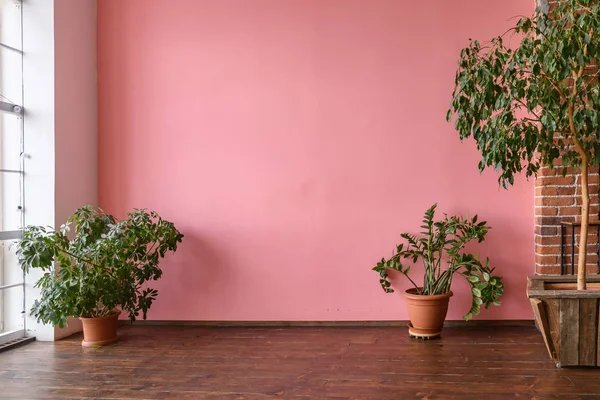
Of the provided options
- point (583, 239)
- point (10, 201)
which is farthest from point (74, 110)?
point (583, 239)

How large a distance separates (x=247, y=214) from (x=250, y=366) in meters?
1.33

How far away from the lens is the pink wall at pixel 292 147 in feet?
13.2

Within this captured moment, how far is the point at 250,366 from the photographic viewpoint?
3.21 meters

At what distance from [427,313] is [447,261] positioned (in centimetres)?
49

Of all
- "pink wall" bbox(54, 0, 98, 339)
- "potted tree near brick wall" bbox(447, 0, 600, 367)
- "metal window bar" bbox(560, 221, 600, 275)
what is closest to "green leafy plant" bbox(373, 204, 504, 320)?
"metal window bar" bbox(560, 221, 600, 275)

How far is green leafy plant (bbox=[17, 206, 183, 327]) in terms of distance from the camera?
136 inches

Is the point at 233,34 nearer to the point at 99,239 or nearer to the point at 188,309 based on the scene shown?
the point at 99,239

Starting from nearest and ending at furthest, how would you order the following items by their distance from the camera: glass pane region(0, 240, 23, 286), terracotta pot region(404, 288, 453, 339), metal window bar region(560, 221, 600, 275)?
1. metal window bar region(560, 221, 600, 275)
2. terracotta pot region(404, 288, 453, 339)
3. glass pane region(0, 240, 23, 286)

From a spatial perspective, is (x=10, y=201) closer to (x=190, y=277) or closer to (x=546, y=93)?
(x=190, y=277)

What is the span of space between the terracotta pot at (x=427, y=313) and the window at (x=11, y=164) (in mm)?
2757

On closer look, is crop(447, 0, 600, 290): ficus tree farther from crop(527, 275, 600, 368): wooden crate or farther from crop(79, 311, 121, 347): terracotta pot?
crop(79, 311, 121, 347): terracotta pot

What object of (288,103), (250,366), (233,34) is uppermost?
(233,34)

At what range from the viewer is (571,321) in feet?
9.71

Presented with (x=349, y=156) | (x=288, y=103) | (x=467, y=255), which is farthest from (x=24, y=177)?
(x=467, y=255)
